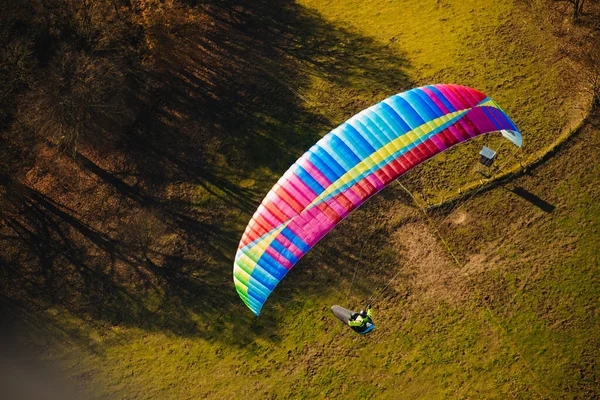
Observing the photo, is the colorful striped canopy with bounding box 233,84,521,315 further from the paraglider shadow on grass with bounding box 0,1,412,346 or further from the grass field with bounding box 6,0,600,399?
the paraglider shadow on grass with bounding box 0,1,412,346

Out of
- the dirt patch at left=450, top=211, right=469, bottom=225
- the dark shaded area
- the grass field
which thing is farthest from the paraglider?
the dark shaded area

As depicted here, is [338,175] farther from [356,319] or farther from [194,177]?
[194,177]

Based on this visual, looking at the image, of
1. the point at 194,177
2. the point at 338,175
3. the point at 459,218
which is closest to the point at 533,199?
the point at 459,218

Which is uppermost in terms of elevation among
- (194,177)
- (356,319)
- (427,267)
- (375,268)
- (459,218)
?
(459,218)

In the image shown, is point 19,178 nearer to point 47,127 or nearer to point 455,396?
point 47,127

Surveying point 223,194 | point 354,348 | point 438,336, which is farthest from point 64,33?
point 438,336
